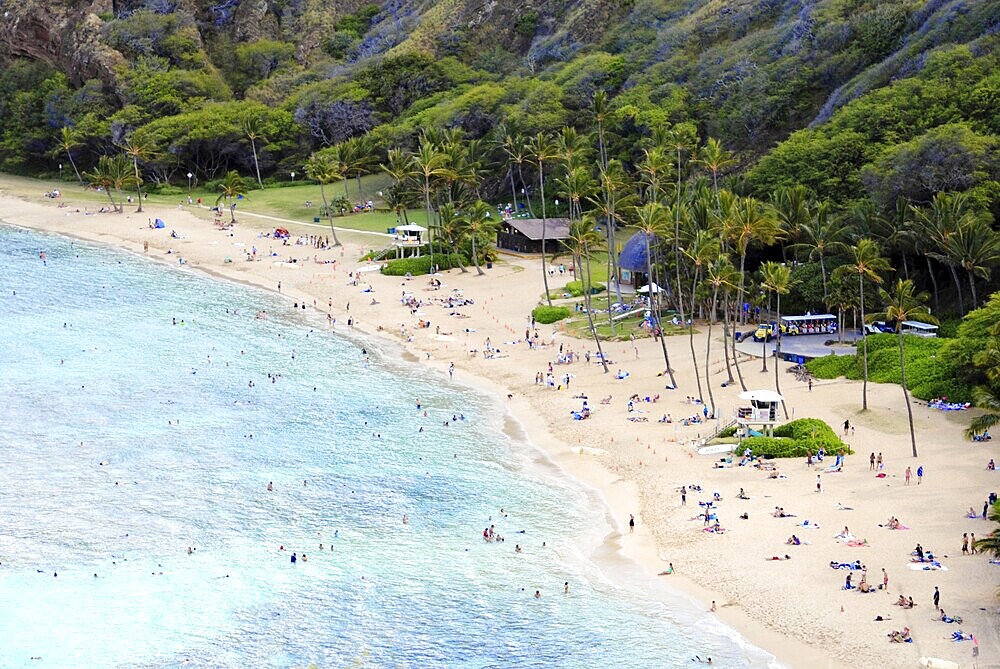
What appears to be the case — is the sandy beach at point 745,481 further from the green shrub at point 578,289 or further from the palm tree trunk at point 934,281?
the palm tree trunk at point 934,281

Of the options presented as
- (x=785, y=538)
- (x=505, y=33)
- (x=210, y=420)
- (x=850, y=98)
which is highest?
(x=505, y=33)

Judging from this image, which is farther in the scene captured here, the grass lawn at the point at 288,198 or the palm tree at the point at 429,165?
the grass lawn at the point at 288,198

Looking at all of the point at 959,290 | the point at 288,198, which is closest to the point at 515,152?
the point at 288,198

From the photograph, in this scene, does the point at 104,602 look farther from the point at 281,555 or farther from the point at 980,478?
the point at 980,478

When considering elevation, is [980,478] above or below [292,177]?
below

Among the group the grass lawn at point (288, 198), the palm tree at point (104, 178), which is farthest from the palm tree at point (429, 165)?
the palm tree at point (104, 178)

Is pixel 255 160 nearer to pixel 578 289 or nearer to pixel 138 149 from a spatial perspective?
pixel 138 149

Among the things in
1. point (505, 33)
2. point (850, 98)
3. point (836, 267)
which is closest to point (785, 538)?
point (836, 267)
